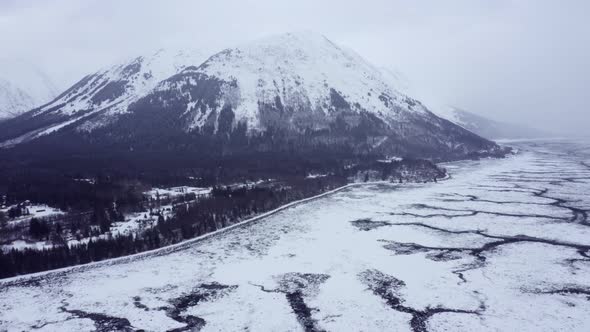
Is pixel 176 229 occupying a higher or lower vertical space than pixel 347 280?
higher

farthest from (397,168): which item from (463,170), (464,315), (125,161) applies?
(464,315)

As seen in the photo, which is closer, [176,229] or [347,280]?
[347,280]

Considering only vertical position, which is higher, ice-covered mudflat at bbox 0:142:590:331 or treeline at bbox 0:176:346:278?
treeline at bbox 0:176:346:278

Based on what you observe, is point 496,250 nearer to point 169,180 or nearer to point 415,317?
point 415,317

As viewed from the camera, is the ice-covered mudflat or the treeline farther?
the treeline
